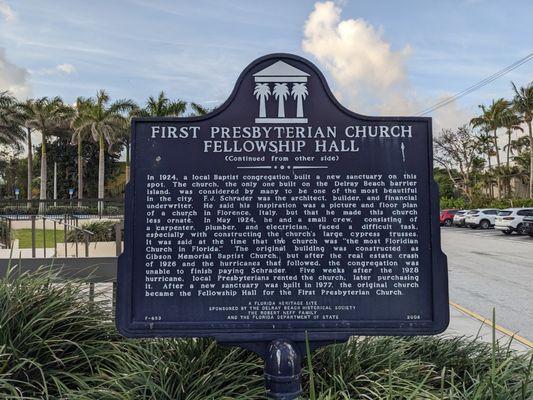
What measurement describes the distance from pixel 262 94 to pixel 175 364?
71.5 inches

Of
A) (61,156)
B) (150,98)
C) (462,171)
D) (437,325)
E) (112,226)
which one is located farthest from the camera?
(61,156)

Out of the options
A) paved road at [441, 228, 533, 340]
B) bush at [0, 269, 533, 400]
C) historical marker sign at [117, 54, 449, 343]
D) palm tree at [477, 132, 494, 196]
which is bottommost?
paved road at [441, 228, 533, 340]

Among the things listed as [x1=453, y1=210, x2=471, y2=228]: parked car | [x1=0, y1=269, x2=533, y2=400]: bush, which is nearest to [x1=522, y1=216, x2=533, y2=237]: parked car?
[x1=453, y1=210, x2=471, y2=228]: parked car

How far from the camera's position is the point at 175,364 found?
291cm

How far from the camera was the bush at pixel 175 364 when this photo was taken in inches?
104

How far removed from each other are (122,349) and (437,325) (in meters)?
2.16

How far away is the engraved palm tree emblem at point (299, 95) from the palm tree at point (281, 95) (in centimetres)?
5

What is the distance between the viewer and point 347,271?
9.41 feet

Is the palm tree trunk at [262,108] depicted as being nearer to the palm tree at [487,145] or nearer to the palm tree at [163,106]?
the palm tree at [163,106]

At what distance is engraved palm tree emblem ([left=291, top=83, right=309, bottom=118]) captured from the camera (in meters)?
3.01

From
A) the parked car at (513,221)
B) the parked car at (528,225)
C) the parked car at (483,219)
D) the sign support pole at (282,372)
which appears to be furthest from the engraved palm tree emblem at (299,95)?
the parked car at (483,219)

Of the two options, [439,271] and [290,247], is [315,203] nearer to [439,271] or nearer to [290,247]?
[290,247]

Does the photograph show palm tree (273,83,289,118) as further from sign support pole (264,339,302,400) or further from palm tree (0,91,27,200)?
palm tree (0,91,27,200)

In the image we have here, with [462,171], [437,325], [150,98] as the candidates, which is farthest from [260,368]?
[462,171]
